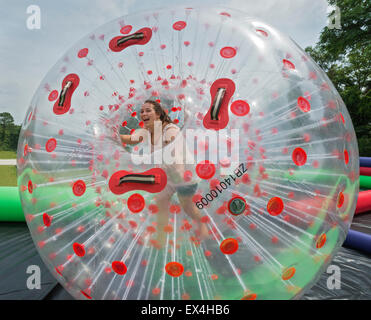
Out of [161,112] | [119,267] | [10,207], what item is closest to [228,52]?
[161,112]

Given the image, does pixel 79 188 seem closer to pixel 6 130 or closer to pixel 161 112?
pixel 161 112

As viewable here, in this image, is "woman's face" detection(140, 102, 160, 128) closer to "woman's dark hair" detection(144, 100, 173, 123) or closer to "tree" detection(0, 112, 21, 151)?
"woman's dark hair" detection(144, 100, 173, 123)

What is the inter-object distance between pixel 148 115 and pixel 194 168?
1.31 feet

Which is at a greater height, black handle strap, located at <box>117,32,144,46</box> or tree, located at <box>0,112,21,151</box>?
tree, located at <box>0,112,21,151</box>

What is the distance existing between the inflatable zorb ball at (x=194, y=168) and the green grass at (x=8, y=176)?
21.1ft

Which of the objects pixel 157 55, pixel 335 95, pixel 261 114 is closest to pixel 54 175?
pixel 157 55

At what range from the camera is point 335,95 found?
4.90 feet

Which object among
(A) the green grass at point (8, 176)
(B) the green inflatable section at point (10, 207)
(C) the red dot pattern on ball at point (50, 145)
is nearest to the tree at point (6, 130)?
(A) the green grass at point (8, 176)

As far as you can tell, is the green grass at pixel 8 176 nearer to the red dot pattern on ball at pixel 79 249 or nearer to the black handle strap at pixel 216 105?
the red dot pattern on ball at pixel 79 249

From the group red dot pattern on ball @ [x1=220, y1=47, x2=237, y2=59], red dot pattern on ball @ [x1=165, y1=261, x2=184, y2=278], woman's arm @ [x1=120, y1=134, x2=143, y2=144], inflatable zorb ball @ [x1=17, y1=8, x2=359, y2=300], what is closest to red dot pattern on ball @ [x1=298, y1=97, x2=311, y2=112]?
inflatable zorb ball @ [x1=17, y1=8, x2=359, y2=300]

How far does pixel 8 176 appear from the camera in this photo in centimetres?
A: 746

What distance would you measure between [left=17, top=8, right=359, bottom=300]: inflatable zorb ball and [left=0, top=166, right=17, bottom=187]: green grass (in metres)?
6.43

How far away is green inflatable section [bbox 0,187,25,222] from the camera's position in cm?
286
